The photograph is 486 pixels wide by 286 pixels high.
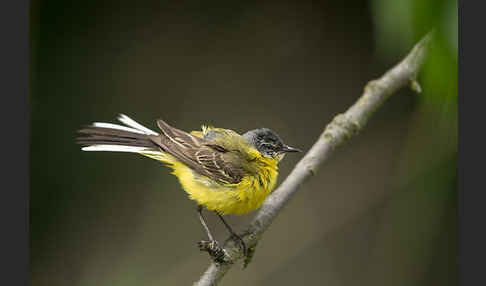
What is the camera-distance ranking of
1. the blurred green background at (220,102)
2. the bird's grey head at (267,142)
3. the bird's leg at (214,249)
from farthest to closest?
1. the blurred green background at (220,102)
2. the bird's grey head at (267,142)
3. the bird's leg at (214,249)

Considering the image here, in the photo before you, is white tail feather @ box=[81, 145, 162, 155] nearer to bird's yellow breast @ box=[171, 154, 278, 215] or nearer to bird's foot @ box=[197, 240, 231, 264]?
bird's yellow breast @ box=[171, 154, 278, 215]

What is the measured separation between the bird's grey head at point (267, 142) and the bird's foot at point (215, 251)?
14.7 inches

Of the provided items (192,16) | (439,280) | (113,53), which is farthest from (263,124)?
(439,280)

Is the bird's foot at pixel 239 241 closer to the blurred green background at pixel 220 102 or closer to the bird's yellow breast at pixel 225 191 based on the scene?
the bird's yellow breast at pixel 225 191

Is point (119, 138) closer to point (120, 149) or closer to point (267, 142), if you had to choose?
point (120, 149)

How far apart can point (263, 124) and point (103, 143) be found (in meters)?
0.56

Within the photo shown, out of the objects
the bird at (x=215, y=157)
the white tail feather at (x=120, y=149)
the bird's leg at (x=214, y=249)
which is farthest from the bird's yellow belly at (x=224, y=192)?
the bird's leg at (x=214, y=249)

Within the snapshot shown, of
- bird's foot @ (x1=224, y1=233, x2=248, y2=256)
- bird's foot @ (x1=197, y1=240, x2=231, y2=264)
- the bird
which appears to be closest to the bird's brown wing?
the bird

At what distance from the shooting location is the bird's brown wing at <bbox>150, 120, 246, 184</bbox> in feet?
3.98

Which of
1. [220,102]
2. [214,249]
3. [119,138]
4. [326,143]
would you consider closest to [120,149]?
[119,138]

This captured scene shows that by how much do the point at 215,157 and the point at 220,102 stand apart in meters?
0.30

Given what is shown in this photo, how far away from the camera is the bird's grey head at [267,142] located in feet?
4.28

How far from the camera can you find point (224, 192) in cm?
127

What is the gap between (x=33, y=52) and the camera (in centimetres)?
180
